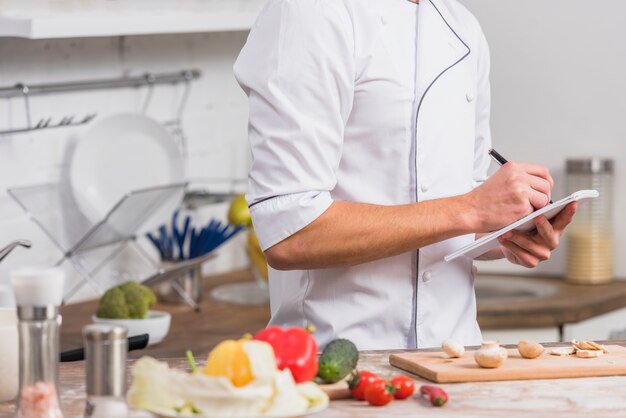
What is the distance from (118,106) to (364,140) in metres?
1.32

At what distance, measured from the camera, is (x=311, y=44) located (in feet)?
5.06

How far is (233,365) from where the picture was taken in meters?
1.21

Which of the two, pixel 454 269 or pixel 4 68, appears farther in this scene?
pixel 4 68

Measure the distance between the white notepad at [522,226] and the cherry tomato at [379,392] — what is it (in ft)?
1.03

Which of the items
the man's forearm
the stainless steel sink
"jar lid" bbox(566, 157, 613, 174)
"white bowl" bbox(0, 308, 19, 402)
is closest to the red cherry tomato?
the man's forearm

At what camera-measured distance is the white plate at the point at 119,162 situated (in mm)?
2672

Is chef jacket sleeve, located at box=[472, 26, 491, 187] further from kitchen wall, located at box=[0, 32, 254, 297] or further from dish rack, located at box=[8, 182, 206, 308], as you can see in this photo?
kitchen wall, located at box=[0, 32, 254, 297]

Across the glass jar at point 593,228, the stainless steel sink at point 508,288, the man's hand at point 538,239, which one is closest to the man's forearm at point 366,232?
the man's hand at point 538,239

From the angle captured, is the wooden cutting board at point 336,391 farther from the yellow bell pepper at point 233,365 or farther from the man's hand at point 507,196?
the man's hand at point 507,196

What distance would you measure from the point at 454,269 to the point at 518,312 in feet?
3.29

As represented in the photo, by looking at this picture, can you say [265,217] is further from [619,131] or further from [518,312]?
[619,131]

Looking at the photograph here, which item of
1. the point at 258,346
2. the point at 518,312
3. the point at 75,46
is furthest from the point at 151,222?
the point at 258,346

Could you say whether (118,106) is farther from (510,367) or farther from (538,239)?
(510,367)

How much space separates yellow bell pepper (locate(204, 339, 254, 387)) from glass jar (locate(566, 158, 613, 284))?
1937mm
